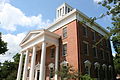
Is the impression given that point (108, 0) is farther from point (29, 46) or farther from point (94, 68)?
point (29, 46)

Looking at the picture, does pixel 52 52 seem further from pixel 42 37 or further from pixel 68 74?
pixel 68 74

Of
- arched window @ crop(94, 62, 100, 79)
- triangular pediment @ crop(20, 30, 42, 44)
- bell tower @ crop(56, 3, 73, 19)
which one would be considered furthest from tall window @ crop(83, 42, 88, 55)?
bell tower @ crop(56, 3, 73, 19)

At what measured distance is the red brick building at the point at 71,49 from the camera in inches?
781

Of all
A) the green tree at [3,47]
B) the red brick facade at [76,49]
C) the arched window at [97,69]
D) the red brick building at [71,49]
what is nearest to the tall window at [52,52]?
the red brick building at [71,49]

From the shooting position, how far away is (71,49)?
66.7ft

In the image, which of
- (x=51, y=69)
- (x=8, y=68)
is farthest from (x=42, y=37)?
(x=8, y=68)

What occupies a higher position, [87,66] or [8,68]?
[87,66]

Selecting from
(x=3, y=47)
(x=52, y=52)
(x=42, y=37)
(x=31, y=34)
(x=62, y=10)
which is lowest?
(x=52, y=52)

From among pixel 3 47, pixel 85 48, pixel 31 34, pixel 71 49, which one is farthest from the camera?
pixel 3 47

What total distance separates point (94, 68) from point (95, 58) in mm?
1775

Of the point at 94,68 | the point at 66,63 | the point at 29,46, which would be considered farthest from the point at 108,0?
the point at 29,46

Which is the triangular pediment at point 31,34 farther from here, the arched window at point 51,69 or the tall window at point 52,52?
the arched window at point 51,69

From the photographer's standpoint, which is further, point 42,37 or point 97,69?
point 97,69

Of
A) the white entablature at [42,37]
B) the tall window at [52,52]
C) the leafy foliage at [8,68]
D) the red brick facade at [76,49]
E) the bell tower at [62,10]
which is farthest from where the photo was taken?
the leafy foliage at [8,68]
